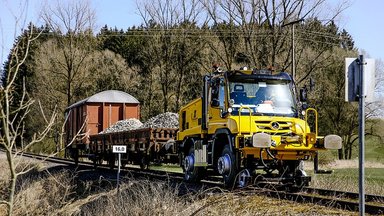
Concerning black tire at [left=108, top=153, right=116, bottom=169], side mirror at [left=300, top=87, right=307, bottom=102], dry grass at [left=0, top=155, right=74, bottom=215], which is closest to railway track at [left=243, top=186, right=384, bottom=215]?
side mirror at [left=300, top=87, right=307, bottom=102]

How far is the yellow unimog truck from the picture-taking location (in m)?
13.5

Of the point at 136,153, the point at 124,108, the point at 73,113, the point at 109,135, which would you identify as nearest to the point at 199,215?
the point at 136,153

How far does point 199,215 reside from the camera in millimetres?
9469

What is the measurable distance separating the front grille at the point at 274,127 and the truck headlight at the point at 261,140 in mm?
894

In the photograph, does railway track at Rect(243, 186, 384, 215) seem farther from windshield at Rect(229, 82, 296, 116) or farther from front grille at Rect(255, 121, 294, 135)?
windshield at Rect(229, 82, 296, 116)

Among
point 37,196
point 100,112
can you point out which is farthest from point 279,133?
point 100,112

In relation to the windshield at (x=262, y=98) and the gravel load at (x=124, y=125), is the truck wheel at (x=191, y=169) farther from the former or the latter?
the gravel load at (x=124, y=125)

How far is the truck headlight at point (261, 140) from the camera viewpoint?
12.7 meters

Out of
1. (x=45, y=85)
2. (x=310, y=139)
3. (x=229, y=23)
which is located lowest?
(x=310, y=139)

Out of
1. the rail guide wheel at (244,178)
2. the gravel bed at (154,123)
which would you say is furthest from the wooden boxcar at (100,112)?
the rail guide wheel at (244,178)

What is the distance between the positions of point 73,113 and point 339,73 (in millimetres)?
27569

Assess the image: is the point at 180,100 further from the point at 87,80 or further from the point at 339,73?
the point at 339,73

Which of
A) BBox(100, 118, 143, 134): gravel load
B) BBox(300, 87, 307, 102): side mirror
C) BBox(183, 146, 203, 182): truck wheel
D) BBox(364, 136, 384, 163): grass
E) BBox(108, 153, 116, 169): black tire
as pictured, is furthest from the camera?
BBox(364, 136, 384, 163): grass

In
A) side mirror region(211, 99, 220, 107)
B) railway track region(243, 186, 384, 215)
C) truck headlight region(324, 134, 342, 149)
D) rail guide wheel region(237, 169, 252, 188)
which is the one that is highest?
side mirror region(211, 99, 220, 107)
